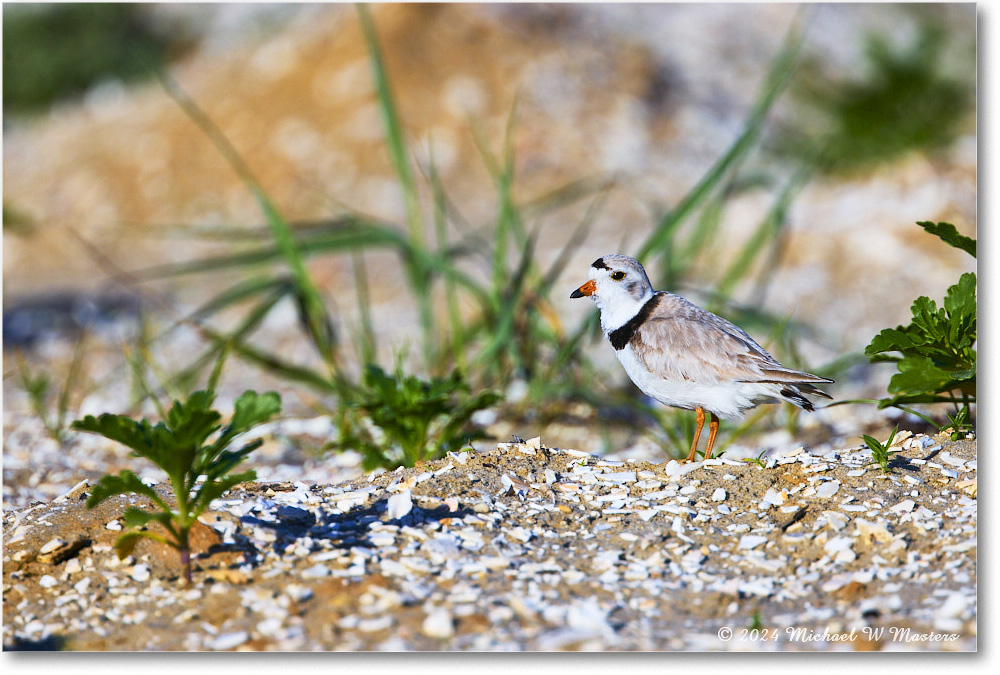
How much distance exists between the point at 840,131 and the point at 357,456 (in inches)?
213

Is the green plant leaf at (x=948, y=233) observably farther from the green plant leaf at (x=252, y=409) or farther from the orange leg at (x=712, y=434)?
the green plant leaf at (x=252, y=409)

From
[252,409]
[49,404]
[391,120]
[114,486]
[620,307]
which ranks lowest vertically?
[114,486]

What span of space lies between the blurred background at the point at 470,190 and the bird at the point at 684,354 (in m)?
0.72

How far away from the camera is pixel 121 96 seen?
9.41 metres

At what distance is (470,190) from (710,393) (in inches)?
184

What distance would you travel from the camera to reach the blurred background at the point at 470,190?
4.28 m

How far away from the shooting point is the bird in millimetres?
2857

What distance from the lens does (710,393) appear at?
9.46ft

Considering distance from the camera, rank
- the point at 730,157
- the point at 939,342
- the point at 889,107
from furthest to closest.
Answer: the point at 889,107 < the point at 730,157 < the point at 939,342

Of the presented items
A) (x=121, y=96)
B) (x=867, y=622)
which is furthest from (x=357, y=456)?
(x=121, y=96)

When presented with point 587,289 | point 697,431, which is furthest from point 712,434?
point 587,289

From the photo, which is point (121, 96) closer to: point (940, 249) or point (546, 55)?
point (546, 55)

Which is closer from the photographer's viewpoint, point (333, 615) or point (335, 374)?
point (333, 615)

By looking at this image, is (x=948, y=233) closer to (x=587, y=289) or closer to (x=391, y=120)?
(x=587, y=289)
